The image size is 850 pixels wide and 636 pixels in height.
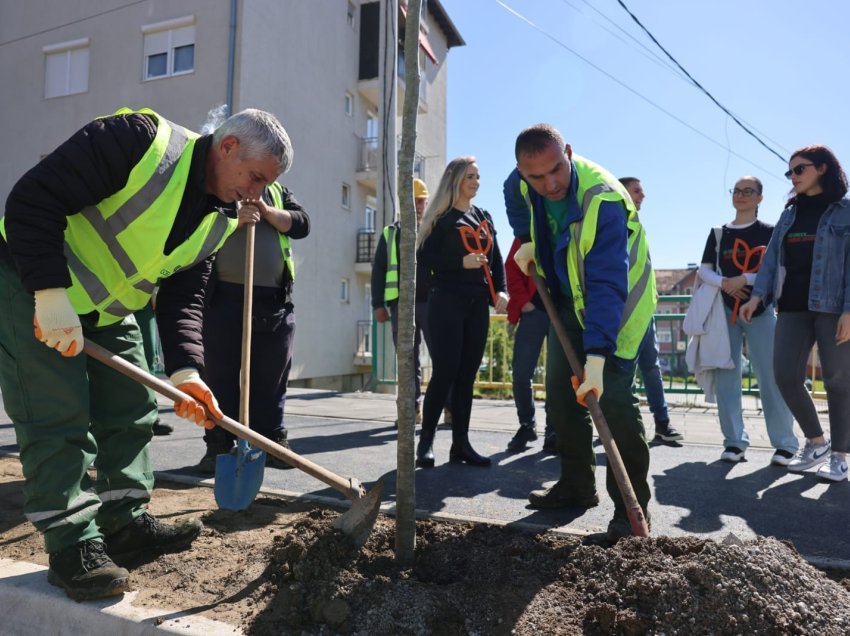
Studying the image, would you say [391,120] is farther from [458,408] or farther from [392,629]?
[392,629]

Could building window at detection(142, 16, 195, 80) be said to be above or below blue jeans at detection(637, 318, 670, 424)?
above

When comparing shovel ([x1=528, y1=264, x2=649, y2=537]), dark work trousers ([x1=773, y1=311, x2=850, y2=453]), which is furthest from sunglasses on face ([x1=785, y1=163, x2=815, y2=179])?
shovel ([x1=528, y1=264, x2=649, y2=537])

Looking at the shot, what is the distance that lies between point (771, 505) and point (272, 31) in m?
14.8

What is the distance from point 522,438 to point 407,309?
264 cm

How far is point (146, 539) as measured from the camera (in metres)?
2.38

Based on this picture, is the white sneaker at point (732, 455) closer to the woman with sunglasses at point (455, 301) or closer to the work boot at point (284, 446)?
the woman with sunglasses at point (455, 301)

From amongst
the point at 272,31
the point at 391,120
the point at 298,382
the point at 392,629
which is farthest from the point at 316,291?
the point at 392,629

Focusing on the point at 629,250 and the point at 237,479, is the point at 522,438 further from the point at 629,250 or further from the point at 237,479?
the point at 237,479

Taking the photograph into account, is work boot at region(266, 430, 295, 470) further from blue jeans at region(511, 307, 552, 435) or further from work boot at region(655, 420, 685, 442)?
work boot at region(655, 420, 685, 442)

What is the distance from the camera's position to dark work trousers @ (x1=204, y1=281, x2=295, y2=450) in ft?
11.9

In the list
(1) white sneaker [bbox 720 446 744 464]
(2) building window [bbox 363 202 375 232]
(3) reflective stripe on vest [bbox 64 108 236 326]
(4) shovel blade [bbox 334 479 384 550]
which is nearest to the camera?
(3) reflective stripe on vest [bbox 64 108 236 326]

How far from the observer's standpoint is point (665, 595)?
181 centimetres

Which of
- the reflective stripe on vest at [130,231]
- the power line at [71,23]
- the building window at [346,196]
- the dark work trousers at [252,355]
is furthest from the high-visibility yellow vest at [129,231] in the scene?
Answer: the building window at [346,196]

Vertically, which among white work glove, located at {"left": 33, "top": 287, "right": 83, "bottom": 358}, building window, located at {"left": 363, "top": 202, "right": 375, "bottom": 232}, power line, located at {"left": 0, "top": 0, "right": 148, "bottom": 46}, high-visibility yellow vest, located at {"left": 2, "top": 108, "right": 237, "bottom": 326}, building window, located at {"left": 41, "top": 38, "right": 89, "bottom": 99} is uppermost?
power line, located at {"left": 0, "top": 0, "right": 148, "bottom": 46}
